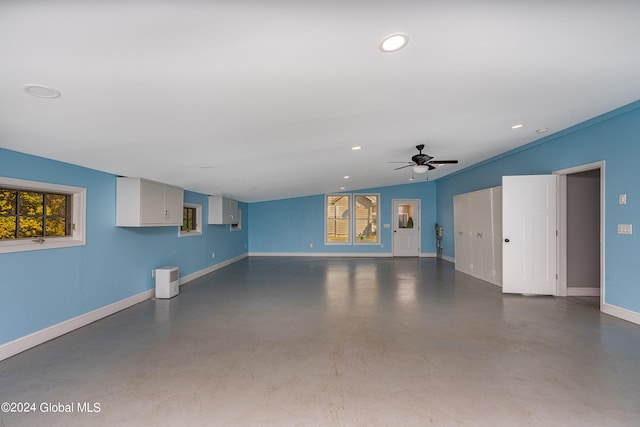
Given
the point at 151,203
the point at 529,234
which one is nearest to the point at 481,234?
the point at 529,234

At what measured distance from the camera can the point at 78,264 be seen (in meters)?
3.46

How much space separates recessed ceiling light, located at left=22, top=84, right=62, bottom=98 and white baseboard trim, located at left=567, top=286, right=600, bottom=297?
22.3 ft

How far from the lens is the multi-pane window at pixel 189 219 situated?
6.23m

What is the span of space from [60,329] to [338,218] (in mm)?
8081

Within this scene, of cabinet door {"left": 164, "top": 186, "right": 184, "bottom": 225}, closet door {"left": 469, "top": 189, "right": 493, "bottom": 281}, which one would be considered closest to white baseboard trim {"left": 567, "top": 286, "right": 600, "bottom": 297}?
closet door {"left": 469, "top": 189, "right": 493, "bottom": 281}

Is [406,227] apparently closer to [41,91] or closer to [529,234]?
[529,234]

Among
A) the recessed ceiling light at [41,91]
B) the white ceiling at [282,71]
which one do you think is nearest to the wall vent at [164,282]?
the white ceiling at [282,71]

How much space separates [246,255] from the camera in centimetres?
1014

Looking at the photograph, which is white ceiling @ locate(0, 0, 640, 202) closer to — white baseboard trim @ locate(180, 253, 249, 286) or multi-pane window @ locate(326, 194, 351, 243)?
white baseboard trim @ locate(180, 253, 249, 286)

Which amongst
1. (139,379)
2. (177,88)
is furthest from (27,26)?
(139,379)

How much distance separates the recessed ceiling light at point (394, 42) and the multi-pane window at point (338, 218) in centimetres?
854

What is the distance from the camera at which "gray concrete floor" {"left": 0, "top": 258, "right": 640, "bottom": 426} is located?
1889 mm

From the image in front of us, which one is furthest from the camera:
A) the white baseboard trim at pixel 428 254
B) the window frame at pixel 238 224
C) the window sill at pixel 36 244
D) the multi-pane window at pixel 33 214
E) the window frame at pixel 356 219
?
the window frame at pixel 356 219

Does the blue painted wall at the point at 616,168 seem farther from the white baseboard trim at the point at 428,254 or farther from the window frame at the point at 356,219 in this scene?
the window frame at the point at 356,219
